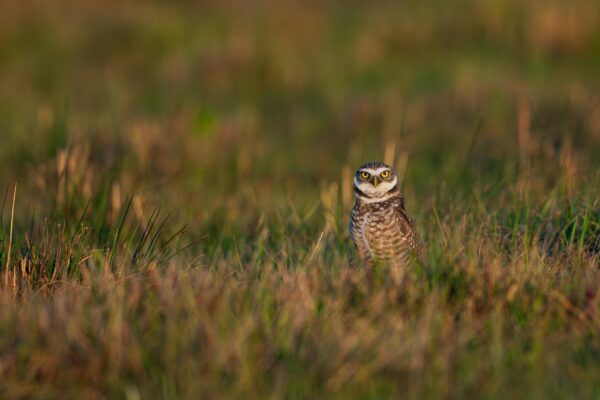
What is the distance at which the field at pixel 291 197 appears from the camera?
3.25 meters

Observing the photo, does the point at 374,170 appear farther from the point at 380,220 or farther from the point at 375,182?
the point at 380,220

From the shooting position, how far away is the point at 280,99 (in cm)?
953

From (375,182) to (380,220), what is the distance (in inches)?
8.5

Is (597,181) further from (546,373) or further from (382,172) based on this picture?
(546,373)

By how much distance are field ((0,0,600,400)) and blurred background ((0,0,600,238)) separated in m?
0.03

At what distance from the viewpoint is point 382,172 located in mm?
4645

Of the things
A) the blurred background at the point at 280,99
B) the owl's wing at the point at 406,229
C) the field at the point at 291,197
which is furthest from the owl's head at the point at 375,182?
the blurred background at the point at 280,99

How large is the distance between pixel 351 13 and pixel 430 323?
9.00m

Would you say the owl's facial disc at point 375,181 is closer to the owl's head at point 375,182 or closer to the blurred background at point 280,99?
the owl's head at point 375,182

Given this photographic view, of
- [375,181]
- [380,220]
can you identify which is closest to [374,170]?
[375,181]

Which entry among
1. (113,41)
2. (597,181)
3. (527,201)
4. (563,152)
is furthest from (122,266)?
(113,41)

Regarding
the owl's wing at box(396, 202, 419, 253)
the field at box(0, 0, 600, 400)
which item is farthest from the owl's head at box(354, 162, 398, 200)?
the field at box(0, 0, 600, 400)

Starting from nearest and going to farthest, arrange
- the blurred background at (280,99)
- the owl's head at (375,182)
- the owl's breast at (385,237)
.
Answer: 1. the owl's breast at (385,237)
2. the owl's head at (375,182)
3. the blurred background at (280,99)

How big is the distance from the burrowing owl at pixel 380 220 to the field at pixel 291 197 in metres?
0.15
